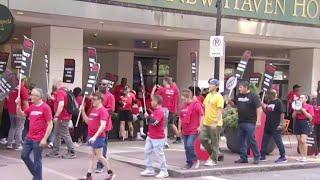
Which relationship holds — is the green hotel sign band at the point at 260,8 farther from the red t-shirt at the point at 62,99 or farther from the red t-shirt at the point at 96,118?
the red t-shirt at the point at 96,118

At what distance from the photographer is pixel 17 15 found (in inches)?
566

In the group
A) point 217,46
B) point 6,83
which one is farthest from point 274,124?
point 6,83


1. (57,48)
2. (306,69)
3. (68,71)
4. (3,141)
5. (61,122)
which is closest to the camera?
(61,122)

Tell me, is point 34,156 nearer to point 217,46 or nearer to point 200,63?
point 217,46

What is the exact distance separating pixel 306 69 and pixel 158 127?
41.6 ft

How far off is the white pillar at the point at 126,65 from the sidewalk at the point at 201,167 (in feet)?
30.7

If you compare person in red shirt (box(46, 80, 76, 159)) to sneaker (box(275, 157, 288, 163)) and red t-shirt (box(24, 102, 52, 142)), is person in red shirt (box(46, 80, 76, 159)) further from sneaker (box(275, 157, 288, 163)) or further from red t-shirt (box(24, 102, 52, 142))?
sneaker (box(275, 157, 288, 163))

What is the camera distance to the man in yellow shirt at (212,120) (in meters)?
11.6

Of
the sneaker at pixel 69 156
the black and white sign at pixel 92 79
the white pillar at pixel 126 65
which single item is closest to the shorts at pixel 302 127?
the black and white sign at pixel 92 79

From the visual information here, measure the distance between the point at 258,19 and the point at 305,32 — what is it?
2192 mm

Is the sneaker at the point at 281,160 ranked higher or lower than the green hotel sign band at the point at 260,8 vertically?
lower

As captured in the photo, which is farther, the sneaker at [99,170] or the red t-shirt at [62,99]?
the red t-shirt at [62,99]

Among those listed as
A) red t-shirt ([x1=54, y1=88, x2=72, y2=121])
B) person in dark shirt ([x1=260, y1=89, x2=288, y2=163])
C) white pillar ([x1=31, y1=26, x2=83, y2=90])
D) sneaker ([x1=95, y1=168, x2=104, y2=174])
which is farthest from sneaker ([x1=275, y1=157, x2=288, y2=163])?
white pillar ([x1=31, y1=26, x2=83, y2=90])

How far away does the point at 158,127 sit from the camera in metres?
10.5
